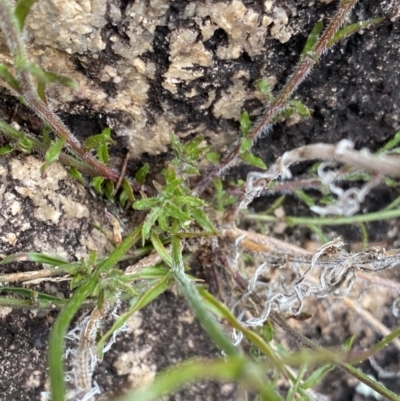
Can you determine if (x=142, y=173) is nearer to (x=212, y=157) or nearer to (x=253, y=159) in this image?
(x=212, y=157)

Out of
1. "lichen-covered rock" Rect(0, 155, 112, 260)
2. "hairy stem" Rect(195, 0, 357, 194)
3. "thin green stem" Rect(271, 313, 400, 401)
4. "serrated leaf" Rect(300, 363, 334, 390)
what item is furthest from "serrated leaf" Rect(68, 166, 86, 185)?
"serrated leaf" Rect(300, 363, 334, 390)

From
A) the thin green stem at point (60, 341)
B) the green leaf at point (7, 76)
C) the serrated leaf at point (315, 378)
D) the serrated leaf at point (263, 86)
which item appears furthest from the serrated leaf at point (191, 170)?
the serrated leaf at point (315, 378)

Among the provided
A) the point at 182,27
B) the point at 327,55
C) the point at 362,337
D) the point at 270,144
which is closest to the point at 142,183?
the point at 270,144

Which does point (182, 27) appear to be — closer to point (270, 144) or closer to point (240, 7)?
point (240, 7)

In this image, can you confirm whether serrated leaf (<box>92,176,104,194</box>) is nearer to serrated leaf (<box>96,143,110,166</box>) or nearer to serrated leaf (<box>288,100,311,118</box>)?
serrated leaf (<box>96,143,110,166</box>)

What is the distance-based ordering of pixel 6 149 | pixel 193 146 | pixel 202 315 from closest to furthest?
pixel 202 315 < pixel 6 149 < pixel 193 146

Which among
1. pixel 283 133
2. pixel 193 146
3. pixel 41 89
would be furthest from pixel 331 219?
pixel 41 89

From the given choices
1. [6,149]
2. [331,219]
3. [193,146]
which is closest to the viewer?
[6,149]
